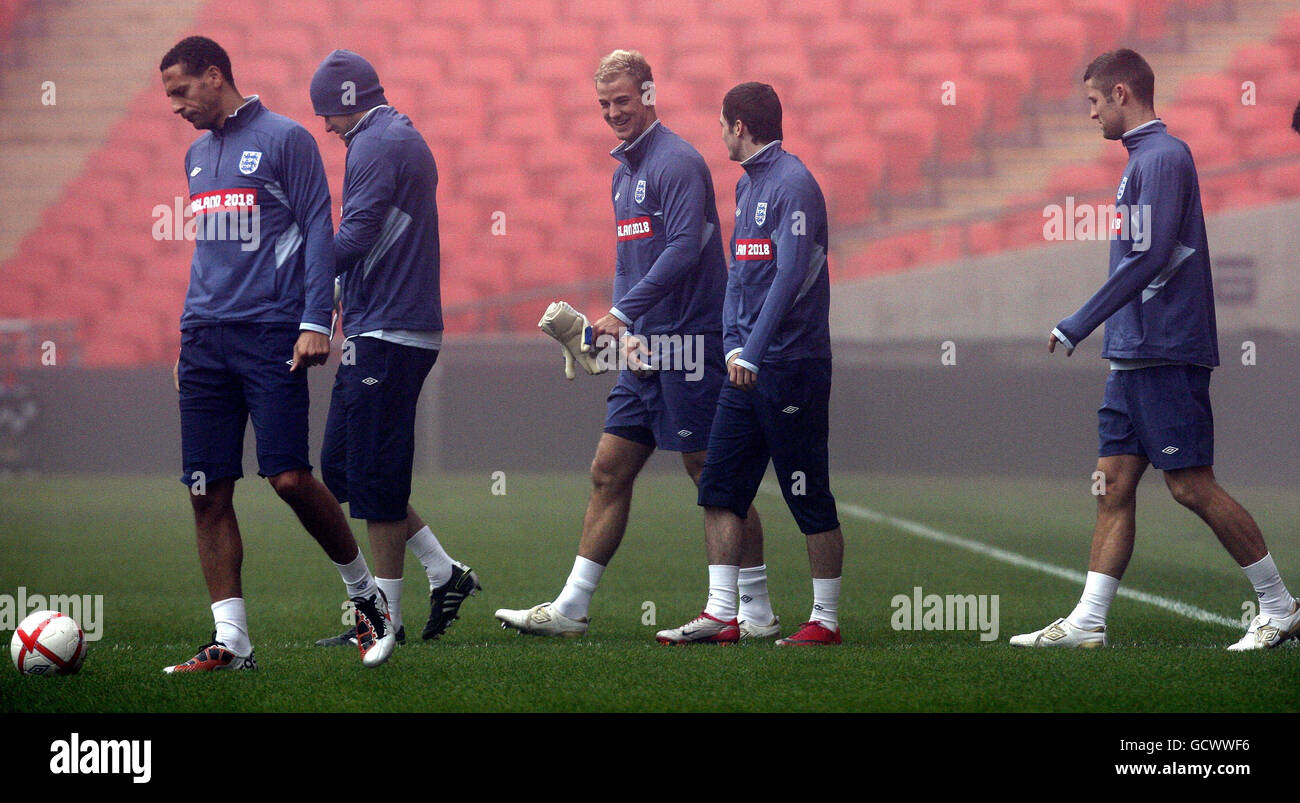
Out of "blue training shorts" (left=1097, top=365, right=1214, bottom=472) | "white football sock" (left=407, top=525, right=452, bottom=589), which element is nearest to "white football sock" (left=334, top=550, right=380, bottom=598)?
"white football sock" (left=407, top=525, right=452, bottom=589)

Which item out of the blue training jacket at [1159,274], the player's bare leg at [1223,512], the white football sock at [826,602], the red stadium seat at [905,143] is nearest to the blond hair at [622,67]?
the blue training jacket at [1159,274]

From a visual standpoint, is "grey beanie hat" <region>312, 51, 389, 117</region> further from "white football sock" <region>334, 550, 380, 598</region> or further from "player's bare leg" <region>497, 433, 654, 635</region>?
"white football sock" <region>334, 550, 380, 598</region>

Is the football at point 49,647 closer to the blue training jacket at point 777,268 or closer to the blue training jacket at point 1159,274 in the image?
the blue training jacket at point 777,268

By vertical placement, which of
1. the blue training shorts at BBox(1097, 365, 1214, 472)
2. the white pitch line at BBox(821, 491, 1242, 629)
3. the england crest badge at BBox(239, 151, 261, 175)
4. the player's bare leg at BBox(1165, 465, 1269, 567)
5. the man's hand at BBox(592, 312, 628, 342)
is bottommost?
the white pitch line at BBox(821, 491, 1242, 629)

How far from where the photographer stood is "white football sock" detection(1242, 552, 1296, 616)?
4516 mm

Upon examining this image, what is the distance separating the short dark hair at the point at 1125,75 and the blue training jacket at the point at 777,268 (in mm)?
955

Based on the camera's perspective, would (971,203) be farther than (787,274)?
Yes

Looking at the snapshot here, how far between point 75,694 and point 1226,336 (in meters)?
9.20

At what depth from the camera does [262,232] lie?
4227 millimetres

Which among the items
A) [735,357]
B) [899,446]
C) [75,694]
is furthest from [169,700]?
[899,446]

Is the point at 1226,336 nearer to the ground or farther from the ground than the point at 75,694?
farther from the ground

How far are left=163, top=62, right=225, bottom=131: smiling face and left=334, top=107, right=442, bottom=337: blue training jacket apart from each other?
50 centimetres
